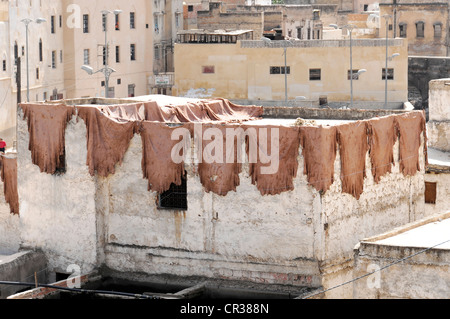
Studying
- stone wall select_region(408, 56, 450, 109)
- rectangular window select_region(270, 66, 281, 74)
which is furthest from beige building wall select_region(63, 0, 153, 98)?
stone wall select_region(408, 56, 450, 109)

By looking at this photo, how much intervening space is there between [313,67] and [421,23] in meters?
21.0

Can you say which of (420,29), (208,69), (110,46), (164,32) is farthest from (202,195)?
(420,29)

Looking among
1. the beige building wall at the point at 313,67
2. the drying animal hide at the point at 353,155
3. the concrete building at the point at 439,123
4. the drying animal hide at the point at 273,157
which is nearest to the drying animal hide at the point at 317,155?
the drying animal hide at the point at 273,157

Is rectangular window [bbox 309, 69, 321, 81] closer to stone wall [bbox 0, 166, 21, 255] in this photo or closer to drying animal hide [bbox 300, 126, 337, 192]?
stone wall [bbox 0, 166, 21, 255]

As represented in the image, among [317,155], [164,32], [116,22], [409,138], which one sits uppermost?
[116,22]

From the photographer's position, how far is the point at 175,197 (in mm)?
25453

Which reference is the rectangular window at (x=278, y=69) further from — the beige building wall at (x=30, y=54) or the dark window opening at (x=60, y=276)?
the dark window opening at (x=60, y=276)

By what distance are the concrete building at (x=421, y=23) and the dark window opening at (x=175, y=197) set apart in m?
46.3

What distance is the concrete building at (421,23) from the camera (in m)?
69.8

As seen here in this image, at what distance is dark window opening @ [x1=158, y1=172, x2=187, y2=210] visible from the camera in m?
25.3

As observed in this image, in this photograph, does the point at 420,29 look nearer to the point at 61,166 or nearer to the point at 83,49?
the point at 83,49

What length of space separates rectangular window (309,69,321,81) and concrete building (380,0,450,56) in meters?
19.2

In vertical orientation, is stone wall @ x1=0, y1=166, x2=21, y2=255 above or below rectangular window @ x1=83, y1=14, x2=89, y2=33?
below
